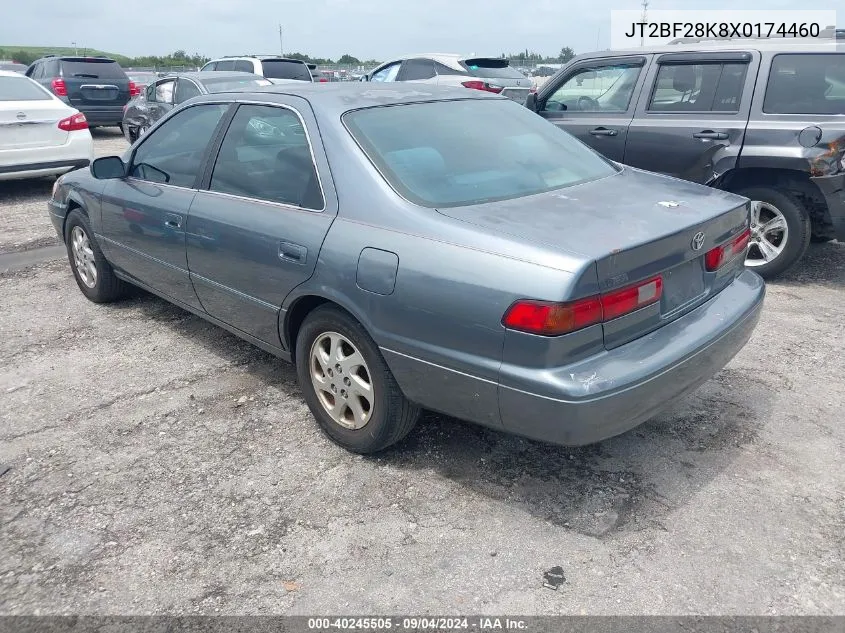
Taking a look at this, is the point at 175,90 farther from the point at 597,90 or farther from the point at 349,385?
the point at 349,385

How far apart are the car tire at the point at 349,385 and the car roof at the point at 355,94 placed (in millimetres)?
1005

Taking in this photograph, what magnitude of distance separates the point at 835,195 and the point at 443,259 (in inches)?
151

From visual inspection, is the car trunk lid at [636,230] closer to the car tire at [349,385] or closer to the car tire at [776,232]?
the car tire at [349,385]

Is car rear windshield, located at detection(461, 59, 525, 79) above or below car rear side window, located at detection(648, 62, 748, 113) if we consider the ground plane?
above

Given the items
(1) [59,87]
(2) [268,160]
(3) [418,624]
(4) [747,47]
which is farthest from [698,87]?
(1) [59,87]

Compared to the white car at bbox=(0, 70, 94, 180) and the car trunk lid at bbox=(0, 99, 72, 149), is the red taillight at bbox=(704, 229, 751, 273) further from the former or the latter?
the car trunk lid at bbox=(0, 99, 72, 149)

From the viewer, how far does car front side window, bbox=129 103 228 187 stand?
4000 mm

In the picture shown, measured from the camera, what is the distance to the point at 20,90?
9008mm

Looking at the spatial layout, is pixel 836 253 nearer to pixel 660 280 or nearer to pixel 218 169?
pixel 660 280

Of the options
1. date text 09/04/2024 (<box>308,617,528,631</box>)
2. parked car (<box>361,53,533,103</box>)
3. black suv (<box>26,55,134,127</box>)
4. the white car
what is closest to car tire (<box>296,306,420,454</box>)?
date text 09/04/2024 (<box>308,617,528,631</box>)

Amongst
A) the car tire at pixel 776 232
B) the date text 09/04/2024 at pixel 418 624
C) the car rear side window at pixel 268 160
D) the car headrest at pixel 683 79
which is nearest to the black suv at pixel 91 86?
the car headrest at pixel 683 79

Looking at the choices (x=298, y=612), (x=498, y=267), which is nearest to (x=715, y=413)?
(x=498, y=267)

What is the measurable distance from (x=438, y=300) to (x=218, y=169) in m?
1.78

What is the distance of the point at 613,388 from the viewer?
2521 mm
